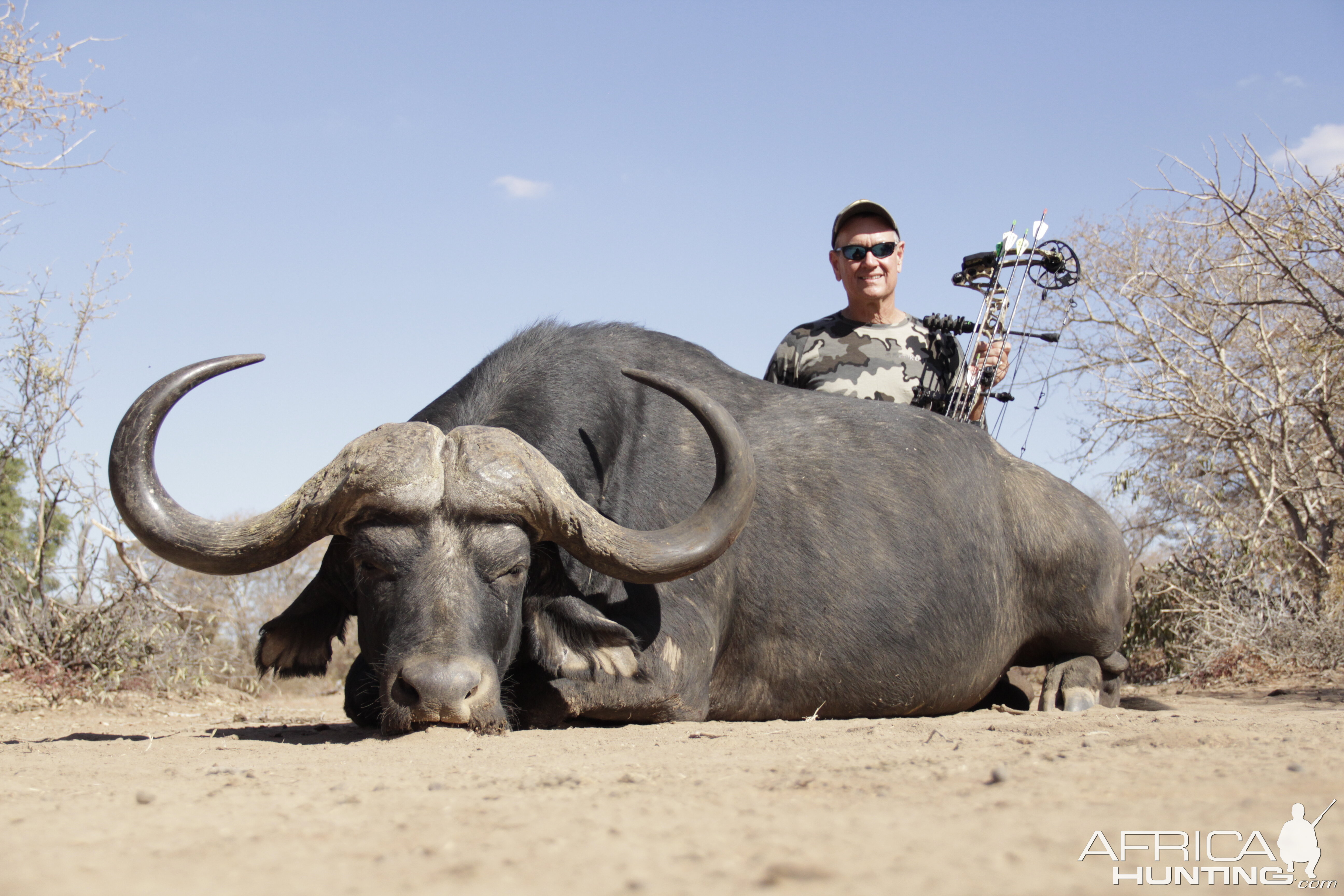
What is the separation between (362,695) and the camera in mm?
4379

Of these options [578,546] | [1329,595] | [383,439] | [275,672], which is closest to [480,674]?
[578,546]

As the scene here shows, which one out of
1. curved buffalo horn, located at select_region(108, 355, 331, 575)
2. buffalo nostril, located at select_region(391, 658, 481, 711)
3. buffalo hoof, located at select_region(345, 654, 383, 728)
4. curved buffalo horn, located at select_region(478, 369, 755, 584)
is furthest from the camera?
buffalo hoof, located at select_region(345, 654, 383, 728)

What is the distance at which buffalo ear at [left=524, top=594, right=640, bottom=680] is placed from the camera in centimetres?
441

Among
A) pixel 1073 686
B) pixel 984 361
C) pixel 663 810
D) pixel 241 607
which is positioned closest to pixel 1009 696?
A: pixel 1073 686

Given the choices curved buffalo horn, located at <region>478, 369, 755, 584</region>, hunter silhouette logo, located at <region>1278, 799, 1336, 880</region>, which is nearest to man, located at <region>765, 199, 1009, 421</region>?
curved buffalo horn, located at <region>478, 369, 755, 584</region>

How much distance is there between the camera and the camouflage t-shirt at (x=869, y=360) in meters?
7.07

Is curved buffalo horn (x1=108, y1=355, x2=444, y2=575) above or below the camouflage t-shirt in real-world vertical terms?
below

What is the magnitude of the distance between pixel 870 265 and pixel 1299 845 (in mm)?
5906

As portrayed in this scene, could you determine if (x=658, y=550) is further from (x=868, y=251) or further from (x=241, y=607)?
(x=241, y=607)

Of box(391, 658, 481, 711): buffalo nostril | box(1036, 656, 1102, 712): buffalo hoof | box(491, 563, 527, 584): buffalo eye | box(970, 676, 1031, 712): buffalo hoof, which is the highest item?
box(491, 563, 527, 584): buffalo eye
